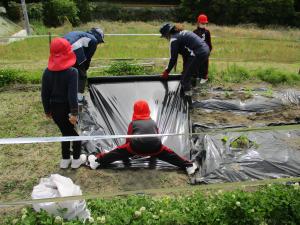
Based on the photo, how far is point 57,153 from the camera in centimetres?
477

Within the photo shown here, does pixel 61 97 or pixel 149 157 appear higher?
pixel 61 97

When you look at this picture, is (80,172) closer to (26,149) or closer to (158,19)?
(26,149)

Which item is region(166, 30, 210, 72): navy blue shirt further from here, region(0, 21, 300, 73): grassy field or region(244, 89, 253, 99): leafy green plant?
region(0, 21, 300, 73): grassy field

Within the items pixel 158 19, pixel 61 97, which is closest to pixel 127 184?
pixel 61 97

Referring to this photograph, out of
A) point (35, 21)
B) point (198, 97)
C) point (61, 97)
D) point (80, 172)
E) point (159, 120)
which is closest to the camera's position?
point (61, 97)

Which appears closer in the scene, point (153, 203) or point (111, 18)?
point (153, 203)

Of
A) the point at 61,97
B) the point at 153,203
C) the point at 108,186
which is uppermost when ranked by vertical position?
the point at 61,97

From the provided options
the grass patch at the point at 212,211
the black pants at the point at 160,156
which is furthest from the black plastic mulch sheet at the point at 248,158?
the grass patch at the point at 212,211

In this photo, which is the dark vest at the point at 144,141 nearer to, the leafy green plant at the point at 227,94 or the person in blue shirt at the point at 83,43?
the person in blue shirt at the point at 83,43

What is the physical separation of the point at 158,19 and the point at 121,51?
14951mm

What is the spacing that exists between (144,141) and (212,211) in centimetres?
134

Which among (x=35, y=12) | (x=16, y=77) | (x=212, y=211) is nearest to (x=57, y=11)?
(x=35, y=12)

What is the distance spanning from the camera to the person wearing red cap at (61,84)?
3.77 metres

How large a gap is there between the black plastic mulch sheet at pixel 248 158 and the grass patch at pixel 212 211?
2.59ft
